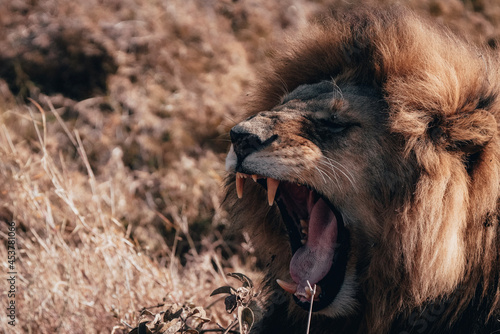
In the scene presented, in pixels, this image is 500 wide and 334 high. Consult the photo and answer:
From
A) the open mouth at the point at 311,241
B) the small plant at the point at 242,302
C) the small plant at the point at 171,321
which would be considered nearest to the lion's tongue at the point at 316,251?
the open mouth at the point at 311,241

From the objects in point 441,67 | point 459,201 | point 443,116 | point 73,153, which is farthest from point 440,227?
point 73,153

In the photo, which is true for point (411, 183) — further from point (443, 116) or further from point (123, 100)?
point (123, 100)

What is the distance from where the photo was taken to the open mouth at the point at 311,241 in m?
2.26

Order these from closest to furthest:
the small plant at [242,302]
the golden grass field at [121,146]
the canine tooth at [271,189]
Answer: the small plant at [242,302], the canine tooth at [271,189], the golden grass field at [121,146]

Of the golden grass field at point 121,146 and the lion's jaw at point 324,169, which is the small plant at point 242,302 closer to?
the lion's jaw at point 324,169

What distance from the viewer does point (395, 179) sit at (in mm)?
2133

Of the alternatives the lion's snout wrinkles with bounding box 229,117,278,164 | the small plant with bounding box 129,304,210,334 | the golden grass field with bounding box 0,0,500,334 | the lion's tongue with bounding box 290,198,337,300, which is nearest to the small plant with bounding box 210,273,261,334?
the small plant with bounding box 129,304,210,334

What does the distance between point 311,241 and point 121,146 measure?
341 cm

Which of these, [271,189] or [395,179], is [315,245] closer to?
[271,189]

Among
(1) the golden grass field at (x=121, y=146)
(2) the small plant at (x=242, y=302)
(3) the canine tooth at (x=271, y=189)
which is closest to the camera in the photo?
(2) the small plant at (x=242, y=302)

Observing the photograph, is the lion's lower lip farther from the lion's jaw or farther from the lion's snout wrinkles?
the lion's snout wrinkles

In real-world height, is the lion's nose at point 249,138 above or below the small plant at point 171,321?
above

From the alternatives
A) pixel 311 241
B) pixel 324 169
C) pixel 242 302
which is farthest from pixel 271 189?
pixel 242 302

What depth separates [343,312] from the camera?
2244 millimetres
